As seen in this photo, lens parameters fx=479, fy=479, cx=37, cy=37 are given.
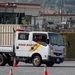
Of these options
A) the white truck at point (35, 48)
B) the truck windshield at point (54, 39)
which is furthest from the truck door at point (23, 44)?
the truck windshield at point (54, 39)

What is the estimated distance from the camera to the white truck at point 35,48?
97.6ft

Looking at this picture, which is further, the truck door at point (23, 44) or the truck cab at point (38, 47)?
the truck door at point (23, 44)

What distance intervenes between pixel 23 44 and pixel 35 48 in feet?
2.67

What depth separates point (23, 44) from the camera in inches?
1179

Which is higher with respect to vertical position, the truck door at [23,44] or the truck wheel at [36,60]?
the truck door at [23,44]

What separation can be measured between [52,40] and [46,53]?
0.93 meters

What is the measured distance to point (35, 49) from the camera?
29781 millimetres

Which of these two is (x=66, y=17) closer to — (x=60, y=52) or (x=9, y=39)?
(x=9, y=39)

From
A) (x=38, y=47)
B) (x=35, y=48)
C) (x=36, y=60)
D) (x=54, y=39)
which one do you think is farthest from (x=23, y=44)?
(x=54, y=39)

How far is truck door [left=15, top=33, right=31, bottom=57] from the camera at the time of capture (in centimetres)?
2989

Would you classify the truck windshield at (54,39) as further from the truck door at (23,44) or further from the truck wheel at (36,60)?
the truck door at (23,44)
